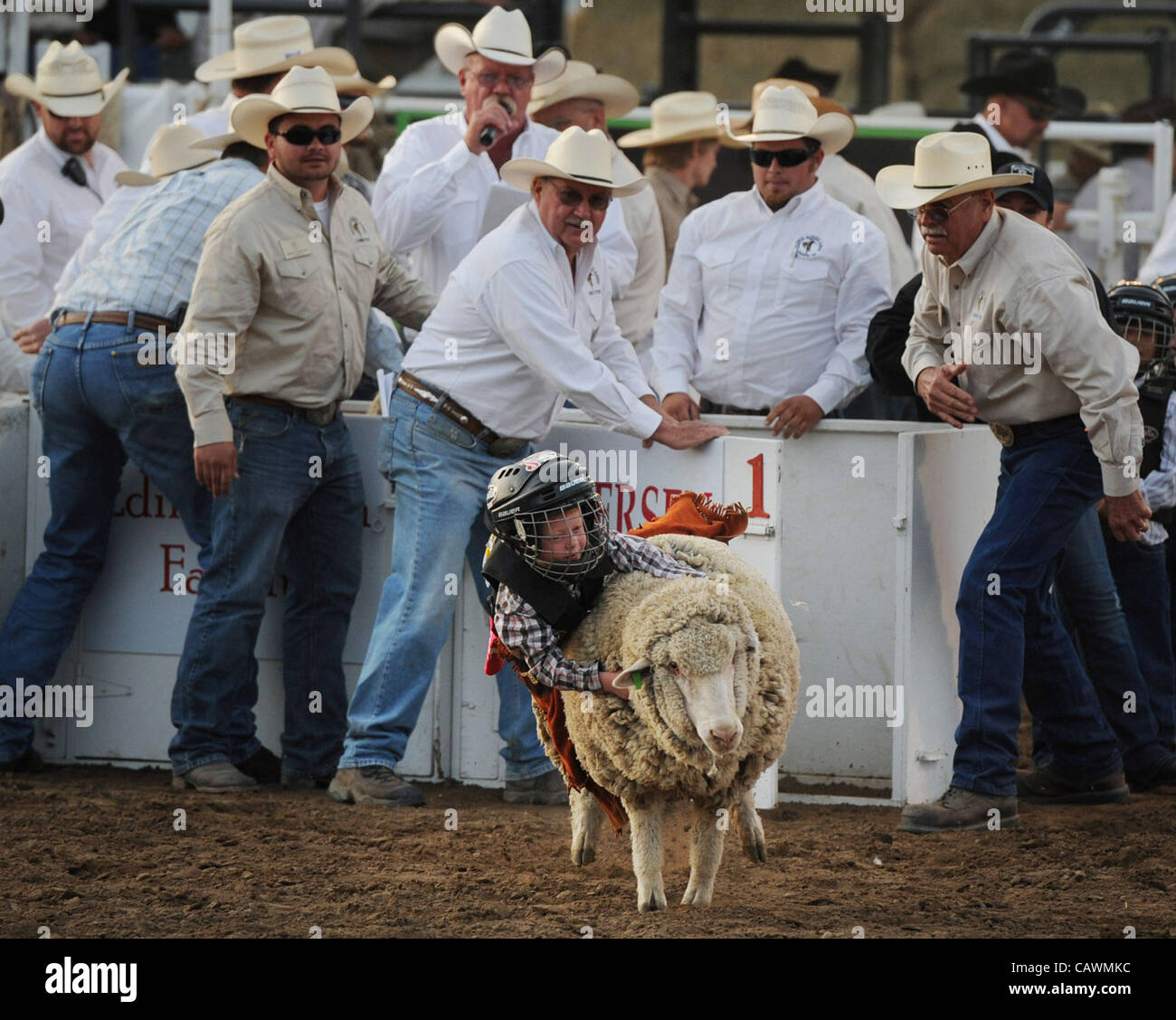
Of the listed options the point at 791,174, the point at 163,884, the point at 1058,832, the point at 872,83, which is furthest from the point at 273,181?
the point at 872,83

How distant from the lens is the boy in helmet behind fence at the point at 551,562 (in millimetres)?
5059

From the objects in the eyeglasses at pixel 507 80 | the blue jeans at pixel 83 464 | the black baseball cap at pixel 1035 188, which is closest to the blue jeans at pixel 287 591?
the blue jeans at pixel 83 464

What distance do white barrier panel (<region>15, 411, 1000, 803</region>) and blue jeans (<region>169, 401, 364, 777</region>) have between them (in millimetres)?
203

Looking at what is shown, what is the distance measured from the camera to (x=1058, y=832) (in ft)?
20.7

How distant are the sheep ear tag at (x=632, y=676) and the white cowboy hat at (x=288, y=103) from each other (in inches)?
103

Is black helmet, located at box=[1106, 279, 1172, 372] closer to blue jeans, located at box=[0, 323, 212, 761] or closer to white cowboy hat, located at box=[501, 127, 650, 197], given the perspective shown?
white cowboy hat, located at box=[501, 127, 650, 197]

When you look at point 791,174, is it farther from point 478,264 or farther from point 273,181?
point 273,181

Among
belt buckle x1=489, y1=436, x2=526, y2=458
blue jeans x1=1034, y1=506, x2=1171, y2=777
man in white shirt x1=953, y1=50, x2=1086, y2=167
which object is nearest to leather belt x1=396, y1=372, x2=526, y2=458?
belt buckle x1=489, y1=436, x2=526, y2=458

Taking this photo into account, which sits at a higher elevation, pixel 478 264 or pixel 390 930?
pixel 478 264

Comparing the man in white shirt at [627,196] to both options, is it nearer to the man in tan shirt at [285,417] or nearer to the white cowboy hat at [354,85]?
the white cowboy hat at [354,85]

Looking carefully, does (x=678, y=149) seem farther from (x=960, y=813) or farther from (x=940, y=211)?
(x=960, y=813)

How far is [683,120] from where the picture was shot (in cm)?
886

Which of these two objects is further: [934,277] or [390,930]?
[934,277]

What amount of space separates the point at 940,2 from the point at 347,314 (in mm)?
20722
